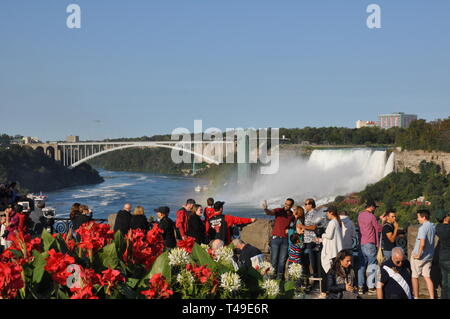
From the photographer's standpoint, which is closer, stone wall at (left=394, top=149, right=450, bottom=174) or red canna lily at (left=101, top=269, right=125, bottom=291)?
red canna lily at (left=101, top=269, right=125, bottom=291)

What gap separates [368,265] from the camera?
5.42 m

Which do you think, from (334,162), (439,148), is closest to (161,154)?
(334,162)

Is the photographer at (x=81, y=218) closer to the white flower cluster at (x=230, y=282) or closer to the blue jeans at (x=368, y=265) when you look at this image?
the blue jeans at (x=368, y=265)

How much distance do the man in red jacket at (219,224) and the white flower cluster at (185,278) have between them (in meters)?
3.04

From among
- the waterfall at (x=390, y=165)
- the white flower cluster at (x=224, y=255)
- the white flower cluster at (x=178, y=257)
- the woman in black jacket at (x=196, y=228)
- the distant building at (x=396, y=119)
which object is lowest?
A: the waterfall at (x=390, y=165)

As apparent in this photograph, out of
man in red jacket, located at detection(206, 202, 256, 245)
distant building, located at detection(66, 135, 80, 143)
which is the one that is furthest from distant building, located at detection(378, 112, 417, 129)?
man in red jacket, located at detection(206, 202, 256, 245)

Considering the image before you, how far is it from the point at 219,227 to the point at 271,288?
3.11 metres

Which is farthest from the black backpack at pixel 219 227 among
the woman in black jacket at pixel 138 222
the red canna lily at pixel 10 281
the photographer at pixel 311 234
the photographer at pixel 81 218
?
the red canna lily at pixel 10 281

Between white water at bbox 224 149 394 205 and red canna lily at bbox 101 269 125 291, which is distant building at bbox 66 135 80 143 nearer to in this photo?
white water at bbox 224 149 394 205

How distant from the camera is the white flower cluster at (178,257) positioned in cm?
269

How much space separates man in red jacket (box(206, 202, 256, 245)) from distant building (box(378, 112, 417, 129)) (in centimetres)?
11886

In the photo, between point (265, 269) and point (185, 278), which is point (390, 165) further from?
point (185, 278)

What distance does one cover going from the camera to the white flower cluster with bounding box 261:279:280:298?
2.64m
